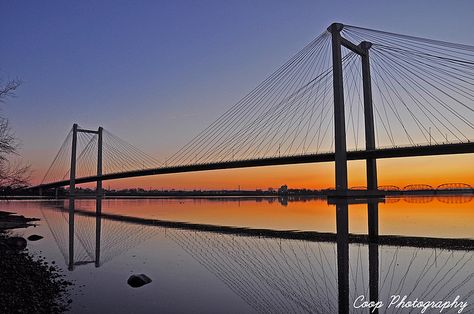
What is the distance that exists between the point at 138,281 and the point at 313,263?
4.89 m

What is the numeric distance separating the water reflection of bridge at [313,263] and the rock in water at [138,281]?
1.79 m

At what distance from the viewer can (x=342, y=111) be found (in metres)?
40.5

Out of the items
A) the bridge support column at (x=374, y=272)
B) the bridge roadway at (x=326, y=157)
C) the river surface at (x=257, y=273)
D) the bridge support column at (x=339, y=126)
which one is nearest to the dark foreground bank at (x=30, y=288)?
the river surface at (x=257, y=273)

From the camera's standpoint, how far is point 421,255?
1228cm

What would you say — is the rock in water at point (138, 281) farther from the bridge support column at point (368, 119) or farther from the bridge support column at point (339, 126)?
the bridge support column at point (368, 119)

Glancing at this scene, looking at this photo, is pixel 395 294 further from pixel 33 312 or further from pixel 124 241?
pixel 124 241

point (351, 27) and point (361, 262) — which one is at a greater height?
point (351, 27)

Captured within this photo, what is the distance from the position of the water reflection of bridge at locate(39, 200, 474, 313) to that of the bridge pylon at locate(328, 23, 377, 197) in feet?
74.5

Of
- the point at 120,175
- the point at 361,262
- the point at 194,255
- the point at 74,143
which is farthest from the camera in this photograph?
the point at 74,143

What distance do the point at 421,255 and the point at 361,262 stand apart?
2368 millimetres

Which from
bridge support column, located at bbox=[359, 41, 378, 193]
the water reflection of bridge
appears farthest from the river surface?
bridge support column, located at bbox=[359, 41, 378, 193]

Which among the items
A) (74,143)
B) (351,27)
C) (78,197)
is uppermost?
(351,27)

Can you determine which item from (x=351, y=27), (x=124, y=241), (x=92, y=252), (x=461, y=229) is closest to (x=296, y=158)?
(x=351, y=27)

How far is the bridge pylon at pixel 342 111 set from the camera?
40062mm
